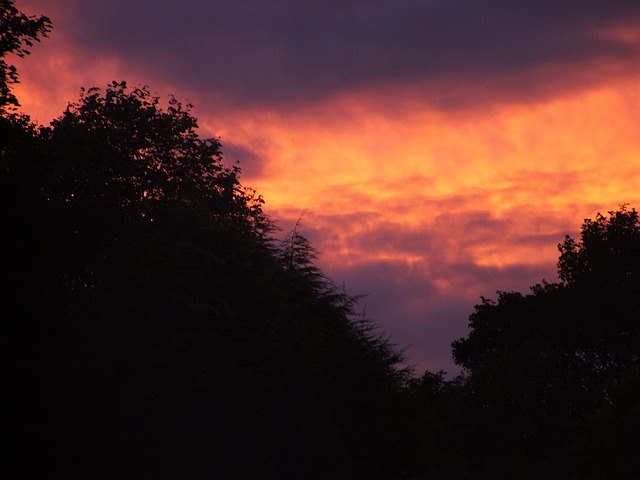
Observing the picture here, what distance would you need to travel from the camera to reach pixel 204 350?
43.1m

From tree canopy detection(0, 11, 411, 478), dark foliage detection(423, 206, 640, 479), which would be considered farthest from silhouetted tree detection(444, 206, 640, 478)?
tree canopy detection(0, 11, 411, 478)

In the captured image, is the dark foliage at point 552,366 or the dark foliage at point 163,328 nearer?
the dark foliage at point 163,328

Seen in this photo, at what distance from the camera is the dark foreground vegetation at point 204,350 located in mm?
28297

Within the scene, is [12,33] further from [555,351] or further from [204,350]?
[555,351]

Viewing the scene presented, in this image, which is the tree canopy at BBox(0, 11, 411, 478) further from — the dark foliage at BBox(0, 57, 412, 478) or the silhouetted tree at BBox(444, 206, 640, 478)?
the silhouetted tree at BBox(444, 206, 640, 478)

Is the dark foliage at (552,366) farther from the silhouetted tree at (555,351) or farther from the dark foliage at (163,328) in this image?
the dark foliage at (163,328)

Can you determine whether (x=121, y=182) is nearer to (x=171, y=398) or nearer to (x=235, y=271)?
(x=235, y=271)

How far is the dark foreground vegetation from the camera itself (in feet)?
92.8

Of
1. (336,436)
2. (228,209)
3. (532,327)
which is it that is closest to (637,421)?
(336,436)

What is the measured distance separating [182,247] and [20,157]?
15.0m

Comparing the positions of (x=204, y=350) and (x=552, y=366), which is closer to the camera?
(x=204, y=350)

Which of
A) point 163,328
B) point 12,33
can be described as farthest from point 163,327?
point 12,33

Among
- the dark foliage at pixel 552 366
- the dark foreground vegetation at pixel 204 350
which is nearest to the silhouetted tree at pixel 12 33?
the dark foreground vegetation at pixel 204 350

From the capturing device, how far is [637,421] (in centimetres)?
3794
